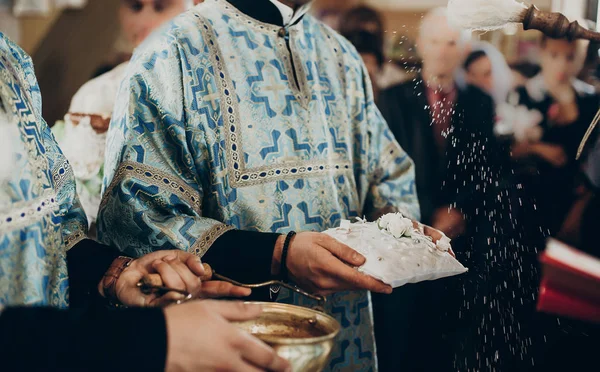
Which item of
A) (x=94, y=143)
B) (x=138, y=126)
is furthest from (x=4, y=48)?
(x=94, y=143)

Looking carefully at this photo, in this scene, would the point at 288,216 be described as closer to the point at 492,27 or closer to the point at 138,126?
the point at 138,126

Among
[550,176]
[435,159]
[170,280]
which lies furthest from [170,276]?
[435,159]

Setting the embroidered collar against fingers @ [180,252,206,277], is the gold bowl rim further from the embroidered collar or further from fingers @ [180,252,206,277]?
the embroidered collar

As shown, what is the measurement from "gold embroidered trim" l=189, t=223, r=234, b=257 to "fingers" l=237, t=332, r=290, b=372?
1.99 ft

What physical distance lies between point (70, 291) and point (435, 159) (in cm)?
256

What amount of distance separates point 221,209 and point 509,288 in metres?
1.26

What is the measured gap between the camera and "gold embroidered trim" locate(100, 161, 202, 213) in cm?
161

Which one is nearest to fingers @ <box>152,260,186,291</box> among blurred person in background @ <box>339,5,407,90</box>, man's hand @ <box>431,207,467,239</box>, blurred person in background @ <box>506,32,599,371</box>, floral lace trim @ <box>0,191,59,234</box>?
floral lace trim @ <box>0,191,59,234</box>

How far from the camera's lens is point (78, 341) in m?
0.97

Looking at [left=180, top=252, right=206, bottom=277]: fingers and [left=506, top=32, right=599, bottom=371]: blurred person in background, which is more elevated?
[left=180, top=252, right=206, bottom=277]: fingers

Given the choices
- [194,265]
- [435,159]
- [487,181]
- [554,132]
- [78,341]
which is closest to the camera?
[78,341]

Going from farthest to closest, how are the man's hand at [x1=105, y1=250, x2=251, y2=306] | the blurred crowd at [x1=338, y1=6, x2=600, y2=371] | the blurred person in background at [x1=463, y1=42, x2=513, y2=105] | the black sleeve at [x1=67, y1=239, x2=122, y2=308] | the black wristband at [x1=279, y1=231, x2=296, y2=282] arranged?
1. the blurred person in background at [x1=463, y1=42, x2=513, y2=105]
2. the blurred crowd at [x1=338, y1=6, x2=600, y2=371]
3. the black wristband at [x1=279, y1=231, x2=296, y2=282]
4. the black sleeve at [x1=67, y1=239, x2=122, y2=308]
5. the man's hand at [x1=105, y1=250, x2=251, y2=306]

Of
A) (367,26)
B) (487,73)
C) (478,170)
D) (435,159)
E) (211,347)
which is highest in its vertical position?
(211,347)

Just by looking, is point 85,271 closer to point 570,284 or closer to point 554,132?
point 570,284
